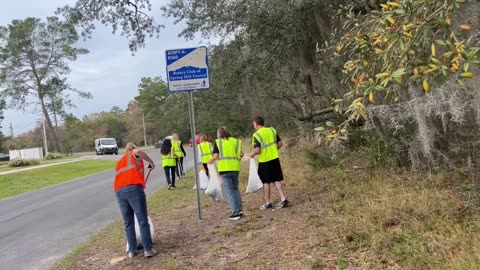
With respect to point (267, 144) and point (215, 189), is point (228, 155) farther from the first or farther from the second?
point (215, 189)

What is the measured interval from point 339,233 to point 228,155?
3.05 meters

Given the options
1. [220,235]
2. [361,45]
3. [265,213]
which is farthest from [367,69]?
[265,213]

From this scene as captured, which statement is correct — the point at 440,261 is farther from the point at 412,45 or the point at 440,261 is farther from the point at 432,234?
the point at 412,45

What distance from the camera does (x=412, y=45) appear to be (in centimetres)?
325

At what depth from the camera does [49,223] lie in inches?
431

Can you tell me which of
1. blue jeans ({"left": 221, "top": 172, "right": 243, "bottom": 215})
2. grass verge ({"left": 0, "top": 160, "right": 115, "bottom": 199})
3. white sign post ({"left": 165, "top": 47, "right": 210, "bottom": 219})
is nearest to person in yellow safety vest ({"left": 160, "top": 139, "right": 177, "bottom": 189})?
white sign post ({"left": 165, "top": 47, "right": 210, "bottom": 219})

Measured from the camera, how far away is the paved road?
25.9 ft

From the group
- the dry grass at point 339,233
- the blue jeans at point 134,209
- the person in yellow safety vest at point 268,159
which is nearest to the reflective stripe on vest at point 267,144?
the person in yellow safety vest at point 268,159

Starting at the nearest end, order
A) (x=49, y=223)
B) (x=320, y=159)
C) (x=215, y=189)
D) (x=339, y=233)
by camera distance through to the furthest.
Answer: (x=339, y=233) < (x=215, y=189) < (x=49, y=223) < (x=320, y=159)

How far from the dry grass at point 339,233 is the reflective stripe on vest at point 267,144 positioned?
94 cm

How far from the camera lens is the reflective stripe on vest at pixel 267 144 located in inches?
333

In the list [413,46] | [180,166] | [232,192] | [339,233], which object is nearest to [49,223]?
[232,192]

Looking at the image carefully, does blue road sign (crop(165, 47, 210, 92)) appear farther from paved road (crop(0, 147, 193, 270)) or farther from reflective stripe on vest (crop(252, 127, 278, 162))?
paved road (crop(0, 147, 193, 270))

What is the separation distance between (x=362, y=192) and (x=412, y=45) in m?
4.61
